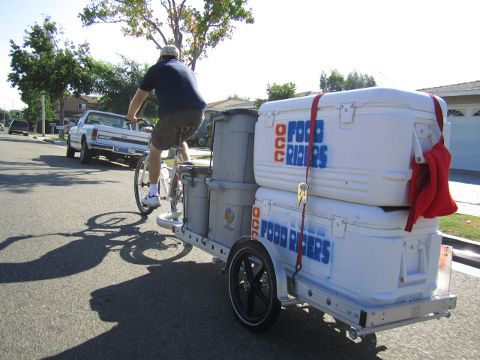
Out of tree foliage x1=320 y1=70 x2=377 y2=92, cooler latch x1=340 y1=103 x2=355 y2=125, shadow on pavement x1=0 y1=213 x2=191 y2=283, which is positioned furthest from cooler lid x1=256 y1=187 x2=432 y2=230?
tree foliage x1=320 y1=70 x2=377 y2=92

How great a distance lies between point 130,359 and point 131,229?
3124 millimetres

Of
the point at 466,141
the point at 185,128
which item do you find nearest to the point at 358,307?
the point at 185,128

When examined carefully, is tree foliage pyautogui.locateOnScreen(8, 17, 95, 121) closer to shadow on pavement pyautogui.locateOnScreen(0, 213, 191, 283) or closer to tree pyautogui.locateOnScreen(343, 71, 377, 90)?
shadow on pavement pyautogui.locateOnScreen(0, 213, 191, 283)

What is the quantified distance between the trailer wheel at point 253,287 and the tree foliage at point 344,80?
71865mm

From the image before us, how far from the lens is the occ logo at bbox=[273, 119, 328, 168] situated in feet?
8.99

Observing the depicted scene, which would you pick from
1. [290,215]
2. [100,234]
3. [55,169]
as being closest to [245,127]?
[290,215]

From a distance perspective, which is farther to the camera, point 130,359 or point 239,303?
point 239,303

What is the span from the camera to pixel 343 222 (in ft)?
8.37

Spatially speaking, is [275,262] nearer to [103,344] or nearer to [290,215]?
[290,215]

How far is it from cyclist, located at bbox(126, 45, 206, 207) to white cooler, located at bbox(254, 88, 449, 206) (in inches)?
76.0

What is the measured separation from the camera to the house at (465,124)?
1738 centimetres

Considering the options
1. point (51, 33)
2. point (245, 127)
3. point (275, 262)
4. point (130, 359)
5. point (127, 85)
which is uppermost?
point (51, 33)

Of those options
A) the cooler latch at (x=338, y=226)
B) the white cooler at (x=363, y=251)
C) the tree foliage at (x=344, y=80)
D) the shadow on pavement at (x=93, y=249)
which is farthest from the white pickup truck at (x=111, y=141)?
the tree foliage at (x=344, y=80)

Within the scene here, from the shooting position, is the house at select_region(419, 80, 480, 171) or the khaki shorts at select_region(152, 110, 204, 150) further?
the house at select_region(419, 80, 480, 171)
